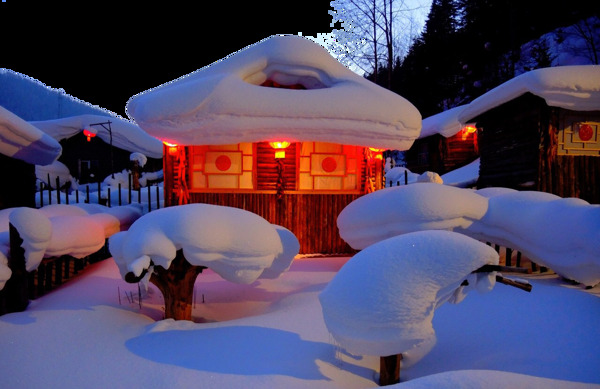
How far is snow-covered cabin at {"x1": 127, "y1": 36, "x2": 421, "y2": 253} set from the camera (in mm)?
7371

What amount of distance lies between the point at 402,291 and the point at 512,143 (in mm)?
12027

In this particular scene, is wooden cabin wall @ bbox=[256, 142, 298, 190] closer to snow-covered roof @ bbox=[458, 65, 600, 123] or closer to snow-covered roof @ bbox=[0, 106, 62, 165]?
snow-covered roof @ bbox=[0, 106, 62, 165]

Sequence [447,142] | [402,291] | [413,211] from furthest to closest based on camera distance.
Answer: [447,142]
[413,211]
[402,291]

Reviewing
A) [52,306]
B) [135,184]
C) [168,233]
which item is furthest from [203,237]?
[135,184]

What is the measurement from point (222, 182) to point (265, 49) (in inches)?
138

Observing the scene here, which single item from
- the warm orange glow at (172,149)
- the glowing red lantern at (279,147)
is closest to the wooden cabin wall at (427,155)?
the glowing red lantern at (279,147)

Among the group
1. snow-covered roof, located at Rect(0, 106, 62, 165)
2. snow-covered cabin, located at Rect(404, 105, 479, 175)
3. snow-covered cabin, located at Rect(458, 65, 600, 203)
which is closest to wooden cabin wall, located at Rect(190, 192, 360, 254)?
snow-covered roof, located at Rect(0, 106, 62, 165)

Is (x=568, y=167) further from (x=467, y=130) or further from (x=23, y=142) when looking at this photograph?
(x=23, y=142)

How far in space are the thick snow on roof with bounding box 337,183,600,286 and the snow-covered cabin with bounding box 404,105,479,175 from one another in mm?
14825

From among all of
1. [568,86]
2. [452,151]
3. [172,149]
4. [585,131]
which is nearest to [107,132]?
[172,149]

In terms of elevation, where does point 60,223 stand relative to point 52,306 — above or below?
above

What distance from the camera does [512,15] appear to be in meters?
25.9

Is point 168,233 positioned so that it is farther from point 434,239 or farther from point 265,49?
point 265,49

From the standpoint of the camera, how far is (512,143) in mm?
12148
